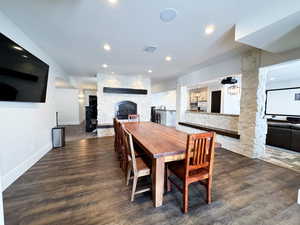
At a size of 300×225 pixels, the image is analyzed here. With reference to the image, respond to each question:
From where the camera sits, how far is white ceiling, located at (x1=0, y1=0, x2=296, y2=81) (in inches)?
70.6

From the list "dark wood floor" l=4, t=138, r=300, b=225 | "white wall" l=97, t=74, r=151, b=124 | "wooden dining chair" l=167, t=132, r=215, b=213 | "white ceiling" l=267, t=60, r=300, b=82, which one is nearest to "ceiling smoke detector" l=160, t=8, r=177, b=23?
"wooden dining chair" l=167, t=132, r=215, b=213

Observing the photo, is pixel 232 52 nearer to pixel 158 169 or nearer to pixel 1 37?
pixel 158 169

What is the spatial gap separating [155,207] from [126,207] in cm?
38

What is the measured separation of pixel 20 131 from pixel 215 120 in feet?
17.2

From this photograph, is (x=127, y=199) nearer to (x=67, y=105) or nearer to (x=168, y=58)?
(x=168, y=58)

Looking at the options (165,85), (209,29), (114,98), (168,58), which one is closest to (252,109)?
(209,29)

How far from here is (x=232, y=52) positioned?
337 centimetres

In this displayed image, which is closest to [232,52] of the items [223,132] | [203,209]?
[223,132]

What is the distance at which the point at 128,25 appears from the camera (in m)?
2.25

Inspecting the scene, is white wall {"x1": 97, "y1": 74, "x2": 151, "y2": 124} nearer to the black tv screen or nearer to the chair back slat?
the black tv screen

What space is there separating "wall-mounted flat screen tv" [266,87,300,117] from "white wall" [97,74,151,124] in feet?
21.4

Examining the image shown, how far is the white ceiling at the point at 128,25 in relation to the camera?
1793 millimetres

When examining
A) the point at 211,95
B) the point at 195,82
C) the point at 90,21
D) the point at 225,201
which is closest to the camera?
the point at 225,201

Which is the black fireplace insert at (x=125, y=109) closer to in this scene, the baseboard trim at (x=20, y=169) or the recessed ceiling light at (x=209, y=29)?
the baseboard trim at (x=20, y=169)
